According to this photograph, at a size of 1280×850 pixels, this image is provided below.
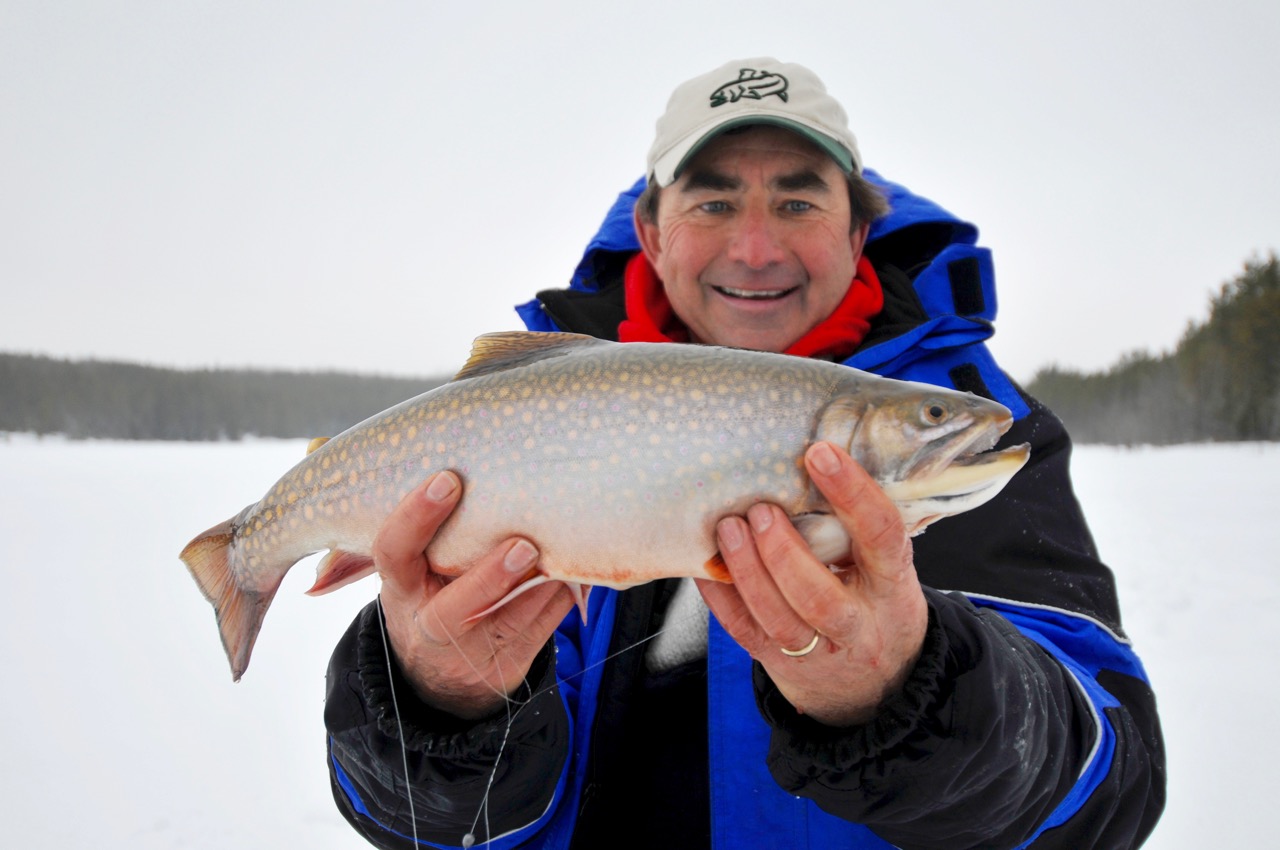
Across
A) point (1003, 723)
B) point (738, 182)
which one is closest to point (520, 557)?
point (1003, 723)

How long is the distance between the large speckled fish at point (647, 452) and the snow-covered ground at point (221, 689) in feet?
8.57

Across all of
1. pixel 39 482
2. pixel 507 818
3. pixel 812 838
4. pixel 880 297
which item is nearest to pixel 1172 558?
pixel 880 297

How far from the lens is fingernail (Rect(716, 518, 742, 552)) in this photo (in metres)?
1.54

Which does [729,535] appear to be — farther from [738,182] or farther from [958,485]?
[738,182]

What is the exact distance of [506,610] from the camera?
72.4 inches

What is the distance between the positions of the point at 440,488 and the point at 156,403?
51985 mm

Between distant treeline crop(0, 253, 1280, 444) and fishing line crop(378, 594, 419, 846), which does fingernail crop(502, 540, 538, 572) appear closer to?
fishing line crop(378, 594, 419, 846)

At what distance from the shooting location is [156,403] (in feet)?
148

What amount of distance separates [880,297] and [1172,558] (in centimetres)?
688

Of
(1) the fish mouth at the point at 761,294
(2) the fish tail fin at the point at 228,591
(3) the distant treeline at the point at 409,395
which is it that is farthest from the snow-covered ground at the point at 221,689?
(3) the distant treeline at the point at 409,395

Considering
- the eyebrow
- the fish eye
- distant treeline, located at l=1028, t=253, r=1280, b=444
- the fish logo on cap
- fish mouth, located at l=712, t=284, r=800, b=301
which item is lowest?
distant treeline, located at l=1028, t=253, r=1280, b=444

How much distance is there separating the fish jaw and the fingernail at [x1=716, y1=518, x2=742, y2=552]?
12.8 inches

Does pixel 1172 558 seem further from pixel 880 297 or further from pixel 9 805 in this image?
pixel 9 805

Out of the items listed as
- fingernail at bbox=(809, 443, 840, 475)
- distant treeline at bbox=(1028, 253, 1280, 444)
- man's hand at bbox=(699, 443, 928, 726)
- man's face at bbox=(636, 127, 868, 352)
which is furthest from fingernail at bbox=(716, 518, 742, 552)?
distant treeline at bbox=(1028, 253, 1280, 444)
